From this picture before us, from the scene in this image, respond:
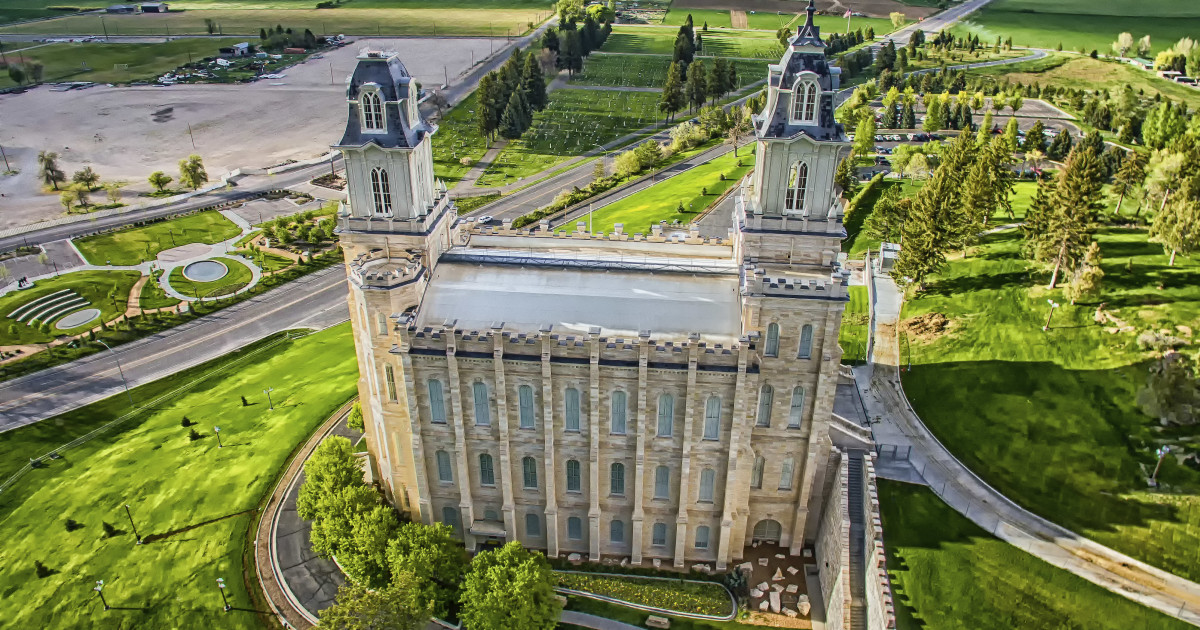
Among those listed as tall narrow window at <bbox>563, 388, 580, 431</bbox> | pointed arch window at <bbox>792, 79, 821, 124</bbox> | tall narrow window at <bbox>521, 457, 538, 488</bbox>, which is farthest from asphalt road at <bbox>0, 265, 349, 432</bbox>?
pointed arch window at <bbox>792, 79, 821, 124</bbox>

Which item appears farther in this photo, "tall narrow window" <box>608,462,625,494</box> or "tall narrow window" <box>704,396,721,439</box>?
"tall narrow window" <box>608,462,625,494</box>

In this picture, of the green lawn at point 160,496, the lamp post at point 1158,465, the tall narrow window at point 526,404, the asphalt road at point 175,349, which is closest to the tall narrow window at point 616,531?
the tall narrow window at point 526,404

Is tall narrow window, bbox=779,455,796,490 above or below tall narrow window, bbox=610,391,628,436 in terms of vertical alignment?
below

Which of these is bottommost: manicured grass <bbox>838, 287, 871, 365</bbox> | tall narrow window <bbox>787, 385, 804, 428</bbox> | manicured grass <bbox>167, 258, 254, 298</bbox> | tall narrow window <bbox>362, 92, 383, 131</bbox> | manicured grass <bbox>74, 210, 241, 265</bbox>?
manicured grass <bbox>167, 258, 254, 298</bbox>

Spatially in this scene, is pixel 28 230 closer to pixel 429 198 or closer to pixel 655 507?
pixel 429 198

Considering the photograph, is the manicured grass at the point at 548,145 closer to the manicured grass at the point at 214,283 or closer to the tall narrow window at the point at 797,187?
the manicured grass at the point at 214,283

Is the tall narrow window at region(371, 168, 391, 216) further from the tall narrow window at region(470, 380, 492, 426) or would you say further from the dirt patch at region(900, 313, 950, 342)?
the dirt patch at region(900, 313, 950, 342)

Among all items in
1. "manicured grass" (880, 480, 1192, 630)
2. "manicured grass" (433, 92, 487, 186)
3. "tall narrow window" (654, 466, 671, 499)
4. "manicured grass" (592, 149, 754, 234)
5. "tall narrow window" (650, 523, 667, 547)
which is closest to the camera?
"manicured grass" (880, 480, 1192, 630)
